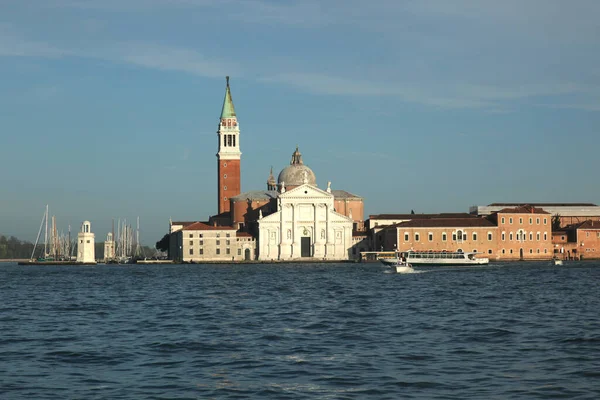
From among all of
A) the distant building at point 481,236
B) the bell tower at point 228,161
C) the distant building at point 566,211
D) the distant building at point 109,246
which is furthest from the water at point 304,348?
the distant building at point 109,246

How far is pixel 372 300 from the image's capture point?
3119cm

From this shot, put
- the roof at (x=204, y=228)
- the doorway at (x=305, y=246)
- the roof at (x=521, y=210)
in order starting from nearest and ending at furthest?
the roof at (x=521, y=210)
the doorway at (x=305, y=246)
the roof at (x=204, y=228)

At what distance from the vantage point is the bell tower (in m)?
101

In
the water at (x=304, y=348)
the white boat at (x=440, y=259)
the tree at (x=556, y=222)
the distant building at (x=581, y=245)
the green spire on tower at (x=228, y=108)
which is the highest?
the green spire on tower at (x=228, y=108)

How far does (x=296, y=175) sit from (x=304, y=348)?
78.6 meters

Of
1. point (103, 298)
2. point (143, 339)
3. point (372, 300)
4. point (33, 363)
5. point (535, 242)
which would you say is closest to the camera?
point (33, 363)

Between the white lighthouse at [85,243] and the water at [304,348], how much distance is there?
2486 inches

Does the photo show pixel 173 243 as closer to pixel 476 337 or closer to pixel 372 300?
pixel 372 300

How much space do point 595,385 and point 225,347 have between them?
24.1 ft

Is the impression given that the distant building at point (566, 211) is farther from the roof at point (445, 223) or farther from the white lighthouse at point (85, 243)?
the white lighthouse at point (85, 243)

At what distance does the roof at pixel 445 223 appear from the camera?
87.9 metres

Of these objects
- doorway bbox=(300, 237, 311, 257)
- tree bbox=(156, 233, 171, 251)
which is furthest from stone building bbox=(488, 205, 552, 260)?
tree bbox=(156, 233, 171, 251)

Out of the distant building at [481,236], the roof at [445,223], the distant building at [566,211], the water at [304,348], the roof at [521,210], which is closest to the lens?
the water at [304,348]

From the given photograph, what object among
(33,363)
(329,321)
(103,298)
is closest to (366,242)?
(103,298)
